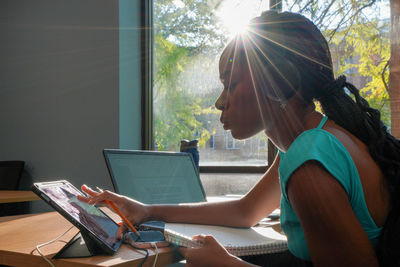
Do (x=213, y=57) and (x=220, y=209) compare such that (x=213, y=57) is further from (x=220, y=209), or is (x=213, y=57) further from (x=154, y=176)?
(x=220, y=209)

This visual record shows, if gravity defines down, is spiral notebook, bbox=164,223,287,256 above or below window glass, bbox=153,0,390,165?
below

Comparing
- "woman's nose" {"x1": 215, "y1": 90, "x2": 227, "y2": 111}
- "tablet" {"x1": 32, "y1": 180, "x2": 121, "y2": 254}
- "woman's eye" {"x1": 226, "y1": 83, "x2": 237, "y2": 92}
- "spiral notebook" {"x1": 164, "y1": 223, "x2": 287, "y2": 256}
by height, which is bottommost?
"spiral notebook" {"x1": 164, "y1": 223, "x2": 287, "y2": 256}

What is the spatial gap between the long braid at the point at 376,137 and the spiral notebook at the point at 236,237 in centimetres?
29

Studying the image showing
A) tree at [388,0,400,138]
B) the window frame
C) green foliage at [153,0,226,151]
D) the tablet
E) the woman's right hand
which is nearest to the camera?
the tablet

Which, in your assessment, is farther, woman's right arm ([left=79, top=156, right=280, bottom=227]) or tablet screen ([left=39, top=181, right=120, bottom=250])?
woman's right arm ([left=79, top=156, right=280, bottom=227])

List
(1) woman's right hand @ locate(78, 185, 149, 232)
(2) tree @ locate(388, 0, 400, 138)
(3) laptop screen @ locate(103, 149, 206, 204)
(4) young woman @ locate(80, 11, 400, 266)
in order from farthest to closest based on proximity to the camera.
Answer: (2) tree @ locate(388, 0, 400, 138)
(3) laptop screen @ locate(103, 149, 206, 204)
(1) woman's right hand @ locate(78, 185, 149, 232)
(4) young woman @ locate(80, 11, 400, 266)

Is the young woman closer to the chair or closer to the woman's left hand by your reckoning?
the woman's left hand

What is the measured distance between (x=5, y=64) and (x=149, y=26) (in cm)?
150

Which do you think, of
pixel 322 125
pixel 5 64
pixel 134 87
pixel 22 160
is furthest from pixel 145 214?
pixel 5 64

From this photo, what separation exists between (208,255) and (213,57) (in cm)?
188

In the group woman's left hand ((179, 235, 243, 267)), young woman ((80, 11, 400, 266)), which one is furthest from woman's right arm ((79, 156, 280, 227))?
woman's left hand ((179, 235, 243, 267))

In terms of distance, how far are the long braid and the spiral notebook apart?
11.5 inches

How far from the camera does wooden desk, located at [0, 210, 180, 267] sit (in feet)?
2.75

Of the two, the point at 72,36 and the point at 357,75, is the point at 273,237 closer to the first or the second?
the point at 357,75
